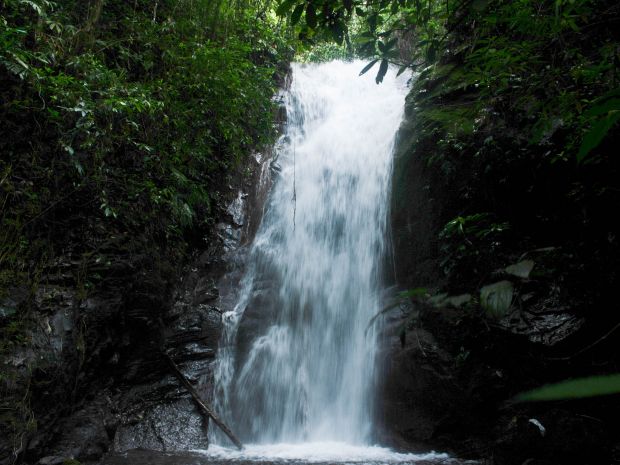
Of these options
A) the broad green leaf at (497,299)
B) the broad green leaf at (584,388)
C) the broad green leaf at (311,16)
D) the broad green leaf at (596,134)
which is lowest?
the broad green leaf at (584,388)

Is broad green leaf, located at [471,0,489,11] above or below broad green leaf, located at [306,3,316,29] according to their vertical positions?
below

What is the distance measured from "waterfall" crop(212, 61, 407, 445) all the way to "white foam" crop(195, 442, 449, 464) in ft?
0.72

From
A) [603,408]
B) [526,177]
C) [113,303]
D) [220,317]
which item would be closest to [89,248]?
[113,303]

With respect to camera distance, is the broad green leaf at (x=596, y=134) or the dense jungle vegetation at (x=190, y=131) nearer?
the broad green leaf at (x=596, y=134)

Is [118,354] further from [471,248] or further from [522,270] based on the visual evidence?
[522,270]

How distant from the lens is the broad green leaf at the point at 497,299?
1122 mm

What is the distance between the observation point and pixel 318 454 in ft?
16.3

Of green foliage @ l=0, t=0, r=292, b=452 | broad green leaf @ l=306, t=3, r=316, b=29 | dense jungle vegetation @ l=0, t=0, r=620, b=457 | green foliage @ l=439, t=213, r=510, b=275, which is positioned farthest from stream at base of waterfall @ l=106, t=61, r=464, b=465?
broad green leaf @ l=306, t=3, r=316, b=29

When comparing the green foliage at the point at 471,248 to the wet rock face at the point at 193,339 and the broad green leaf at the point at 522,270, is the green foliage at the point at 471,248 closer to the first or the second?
the broad green leaf at the point at 522,270

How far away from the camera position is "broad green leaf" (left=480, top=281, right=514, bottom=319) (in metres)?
1.12

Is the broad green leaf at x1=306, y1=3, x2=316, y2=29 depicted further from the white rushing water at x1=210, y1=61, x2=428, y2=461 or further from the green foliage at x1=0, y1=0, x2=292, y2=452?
the white rushing water at x1=210, y1=61, x2=428, y2=461

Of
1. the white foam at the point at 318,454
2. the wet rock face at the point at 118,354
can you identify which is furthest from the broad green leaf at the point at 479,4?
the wet rock face at the point at 118,354

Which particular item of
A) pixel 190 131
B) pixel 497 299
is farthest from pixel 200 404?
pixel 497 299

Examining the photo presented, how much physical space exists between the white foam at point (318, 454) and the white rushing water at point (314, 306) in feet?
0.11
